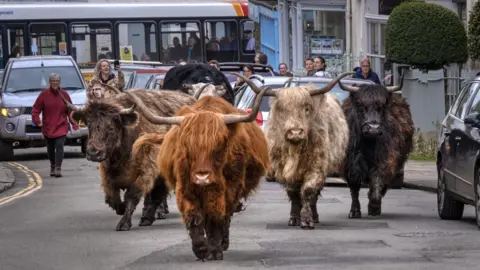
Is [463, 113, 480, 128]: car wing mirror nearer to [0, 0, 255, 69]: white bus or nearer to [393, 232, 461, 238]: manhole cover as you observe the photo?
[393, 232, 461, 238]: manhole cover

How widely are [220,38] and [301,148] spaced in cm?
2749

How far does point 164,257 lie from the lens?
1357 cm

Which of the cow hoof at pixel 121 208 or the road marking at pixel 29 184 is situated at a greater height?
the cow hoof at pixel 121 208

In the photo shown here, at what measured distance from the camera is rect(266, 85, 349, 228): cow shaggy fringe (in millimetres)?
16547

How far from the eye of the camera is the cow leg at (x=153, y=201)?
1694 cm

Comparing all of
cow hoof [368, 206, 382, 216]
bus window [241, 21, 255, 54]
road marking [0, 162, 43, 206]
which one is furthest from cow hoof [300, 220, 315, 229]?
bus window [241, 21, 255, 54]

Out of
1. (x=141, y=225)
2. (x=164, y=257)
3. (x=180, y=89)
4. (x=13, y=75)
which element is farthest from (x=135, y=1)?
(x=164, y=257)

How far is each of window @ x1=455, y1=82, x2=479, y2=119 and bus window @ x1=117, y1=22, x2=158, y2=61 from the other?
1046 inches

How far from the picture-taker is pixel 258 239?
15094mm

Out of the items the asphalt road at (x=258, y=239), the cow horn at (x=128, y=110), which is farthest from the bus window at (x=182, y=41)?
the cow horn at (x=128, y=110)

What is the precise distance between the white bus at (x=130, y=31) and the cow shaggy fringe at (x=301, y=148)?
26616mm

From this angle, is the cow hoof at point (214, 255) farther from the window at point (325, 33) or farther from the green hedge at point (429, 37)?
the window at point (325, 33)

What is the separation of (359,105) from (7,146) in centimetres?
1487

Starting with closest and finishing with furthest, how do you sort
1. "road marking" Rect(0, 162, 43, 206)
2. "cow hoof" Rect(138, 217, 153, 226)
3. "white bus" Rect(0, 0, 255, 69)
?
"cow hoof" Rect(138, 217, 153, 226) < "road marking" Rect(0, 162, 43, 206) < "white bus" Rect(0, 0, 255, 69)
